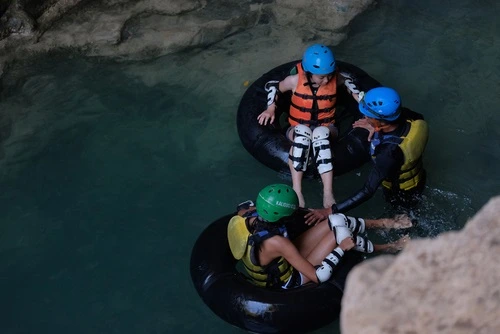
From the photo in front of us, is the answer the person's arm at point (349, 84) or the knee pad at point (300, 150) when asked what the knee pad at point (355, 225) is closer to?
the knee pad at point (300, 150)

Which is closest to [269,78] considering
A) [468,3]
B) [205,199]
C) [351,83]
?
[351,83]

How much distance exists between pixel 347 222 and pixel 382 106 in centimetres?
92

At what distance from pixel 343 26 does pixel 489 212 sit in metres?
5.91

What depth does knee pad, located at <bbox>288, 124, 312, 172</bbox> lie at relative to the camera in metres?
5.50

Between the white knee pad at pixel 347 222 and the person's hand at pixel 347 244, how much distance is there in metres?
0.14

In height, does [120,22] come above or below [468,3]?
above

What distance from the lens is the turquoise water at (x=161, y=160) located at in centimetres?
528

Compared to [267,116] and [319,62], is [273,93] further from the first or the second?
[319,62]

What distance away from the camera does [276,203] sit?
4.32m

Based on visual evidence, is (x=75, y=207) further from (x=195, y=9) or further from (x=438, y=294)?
(x=438, y=294)

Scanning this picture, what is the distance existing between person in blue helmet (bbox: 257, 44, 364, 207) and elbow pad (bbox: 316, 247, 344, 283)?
2.90 feet

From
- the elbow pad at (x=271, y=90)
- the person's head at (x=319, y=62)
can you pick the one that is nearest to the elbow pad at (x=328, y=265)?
the person's head at (x=319, y=62)

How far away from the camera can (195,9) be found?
776cm

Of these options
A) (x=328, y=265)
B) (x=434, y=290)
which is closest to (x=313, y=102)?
(x=328, y=265)
